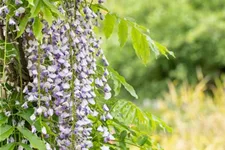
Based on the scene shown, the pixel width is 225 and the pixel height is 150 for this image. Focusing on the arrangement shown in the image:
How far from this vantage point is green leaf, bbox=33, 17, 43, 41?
1.34 metres

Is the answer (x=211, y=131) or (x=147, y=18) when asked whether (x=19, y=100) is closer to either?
(x=211, y=131)

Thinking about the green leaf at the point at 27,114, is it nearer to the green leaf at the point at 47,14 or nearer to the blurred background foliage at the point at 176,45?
the green leaf at the point at 47,14

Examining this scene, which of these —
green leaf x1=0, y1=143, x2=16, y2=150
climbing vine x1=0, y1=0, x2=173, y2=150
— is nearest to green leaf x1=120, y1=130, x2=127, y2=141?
climbing vine x1=0, y1=0, x2=173, y2=150

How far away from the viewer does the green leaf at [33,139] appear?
55.0 inches

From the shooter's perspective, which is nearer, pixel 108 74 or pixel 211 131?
pixel 108 74

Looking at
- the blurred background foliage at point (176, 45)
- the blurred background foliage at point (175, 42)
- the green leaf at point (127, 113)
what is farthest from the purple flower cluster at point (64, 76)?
the blurred background foliage at point (175, 42)

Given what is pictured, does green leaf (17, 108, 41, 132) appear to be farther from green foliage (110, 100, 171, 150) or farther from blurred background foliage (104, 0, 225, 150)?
blurred background foliage (104, 0, 225, 150)

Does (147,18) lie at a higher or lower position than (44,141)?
higher

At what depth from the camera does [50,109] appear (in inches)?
56.4

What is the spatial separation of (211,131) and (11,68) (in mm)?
2908

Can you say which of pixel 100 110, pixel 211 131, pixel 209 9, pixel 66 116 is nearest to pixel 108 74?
pixel 100 110

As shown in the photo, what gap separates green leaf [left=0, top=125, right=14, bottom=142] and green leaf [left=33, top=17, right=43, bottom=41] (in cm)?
22

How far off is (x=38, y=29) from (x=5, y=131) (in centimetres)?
25

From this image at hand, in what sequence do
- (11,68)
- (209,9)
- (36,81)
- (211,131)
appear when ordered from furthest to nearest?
1. (209,9)
2. (211,131)
3. (11,68)
4. (36,81)
